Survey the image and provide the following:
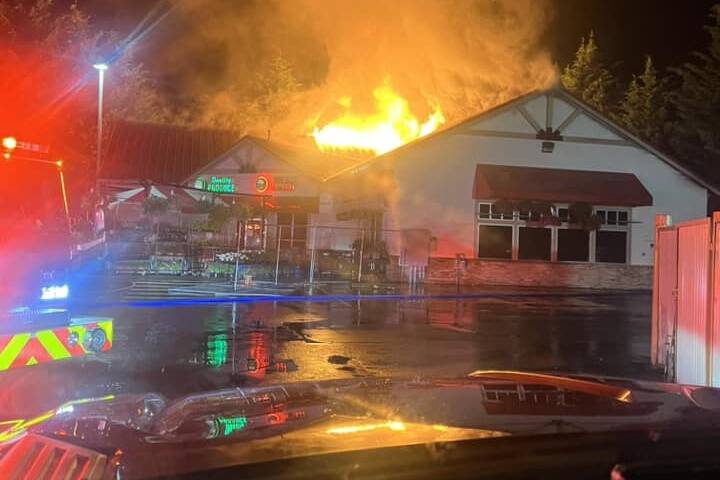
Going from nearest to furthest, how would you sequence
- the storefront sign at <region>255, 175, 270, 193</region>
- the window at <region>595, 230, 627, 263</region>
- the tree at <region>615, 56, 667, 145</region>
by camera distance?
the window at <region>595, 230, 627, 263</region> → the storefront sign at <region>255, 175, 270, 193</region> → the tree at <region>615, 56, 667, 145</region>

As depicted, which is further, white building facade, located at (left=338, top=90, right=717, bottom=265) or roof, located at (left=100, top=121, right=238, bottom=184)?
roof, located at (left=100, top=121, right=238, bottom=184)

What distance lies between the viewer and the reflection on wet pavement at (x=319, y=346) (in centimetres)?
738

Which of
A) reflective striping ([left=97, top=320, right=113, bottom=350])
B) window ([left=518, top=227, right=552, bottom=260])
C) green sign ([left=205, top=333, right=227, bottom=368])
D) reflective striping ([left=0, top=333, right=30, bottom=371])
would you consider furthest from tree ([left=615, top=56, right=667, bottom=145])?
reflective striping ([left=0, top=333, right=30, bottom=371])

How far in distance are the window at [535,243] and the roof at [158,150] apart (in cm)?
1538

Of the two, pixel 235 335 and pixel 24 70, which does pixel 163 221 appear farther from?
pixel 235 335

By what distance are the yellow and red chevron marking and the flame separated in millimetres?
22862

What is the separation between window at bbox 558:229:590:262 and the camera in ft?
79.3

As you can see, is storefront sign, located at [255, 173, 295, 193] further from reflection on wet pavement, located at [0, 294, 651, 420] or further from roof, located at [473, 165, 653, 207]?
reflection on wet pavement, located at [0, 294, 651, 420]

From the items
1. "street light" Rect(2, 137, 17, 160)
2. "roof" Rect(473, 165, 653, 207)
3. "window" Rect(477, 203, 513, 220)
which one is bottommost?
"street light" Rect(2, 137, 17, 160)

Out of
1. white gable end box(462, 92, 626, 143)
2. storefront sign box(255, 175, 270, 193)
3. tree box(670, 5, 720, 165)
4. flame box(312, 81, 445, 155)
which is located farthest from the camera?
tree box(670, 5, 720, 165)

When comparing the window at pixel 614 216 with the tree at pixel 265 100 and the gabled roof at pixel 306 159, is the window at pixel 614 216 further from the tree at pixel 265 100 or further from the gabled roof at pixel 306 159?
the tree at pixel 265 100

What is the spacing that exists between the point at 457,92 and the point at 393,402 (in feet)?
113

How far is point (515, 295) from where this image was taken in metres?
19.8

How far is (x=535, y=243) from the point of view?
24062 mm
